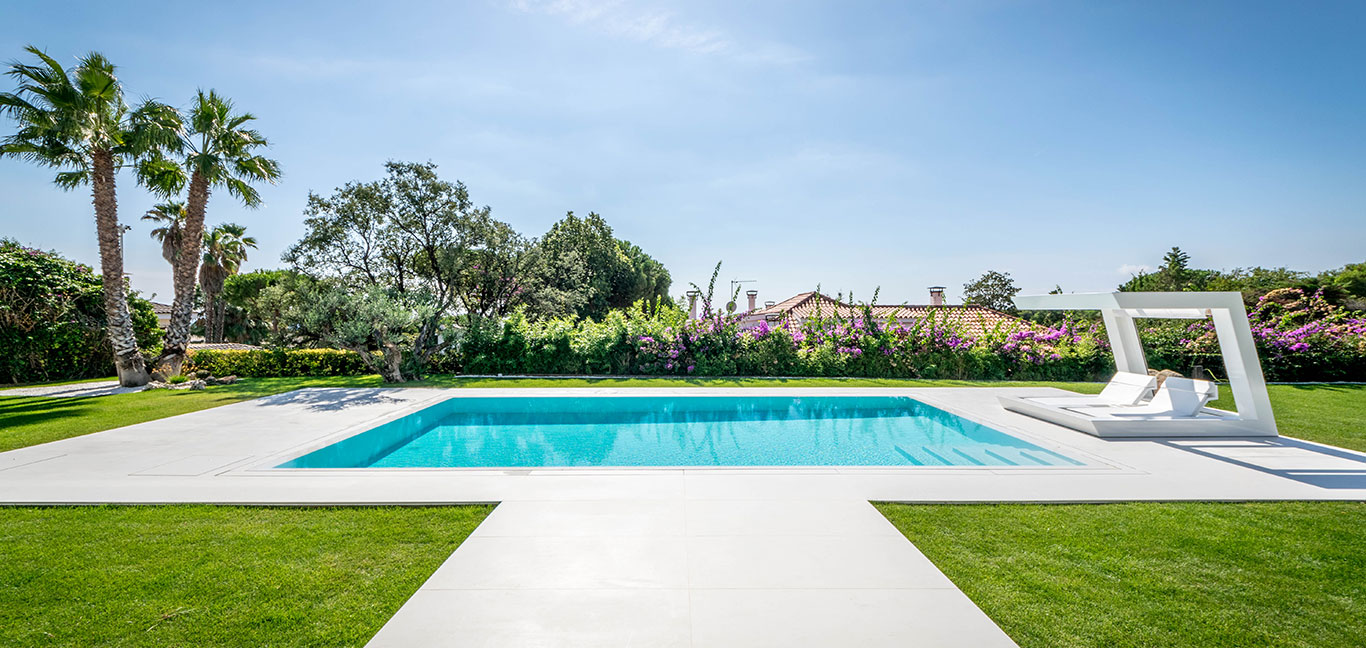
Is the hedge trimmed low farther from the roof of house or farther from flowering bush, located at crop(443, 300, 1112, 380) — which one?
the roof of house

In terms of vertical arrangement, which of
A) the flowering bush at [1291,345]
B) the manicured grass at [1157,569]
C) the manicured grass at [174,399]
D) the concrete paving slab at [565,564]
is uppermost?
the flowering bush at [1291,345]

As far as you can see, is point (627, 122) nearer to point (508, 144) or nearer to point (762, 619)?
point (508, 144)

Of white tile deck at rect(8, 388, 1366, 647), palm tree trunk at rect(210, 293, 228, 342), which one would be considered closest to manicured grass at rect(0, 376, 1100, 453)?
white tile deck at rect(8, 388, 1366, 647)

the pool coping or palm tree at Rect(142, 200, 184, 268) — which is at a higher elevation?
palm tree at Rect(142, 200, 184, 268)

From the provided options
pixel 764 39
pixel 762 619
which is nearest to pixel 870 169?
pixel 764 39

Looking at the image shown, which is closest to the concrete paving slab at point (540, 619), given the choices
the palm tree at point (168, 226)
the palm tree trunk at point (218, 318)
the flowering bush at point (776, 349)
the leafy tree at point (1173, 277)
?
the flowering bush at point (776, 349)

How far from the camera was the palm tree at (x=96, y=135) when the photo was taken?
11.5 m

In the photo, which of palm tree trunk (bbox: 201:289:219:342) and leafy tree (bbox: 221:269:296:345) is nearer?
palm tree trunk (bbox: 201:289:219:342)

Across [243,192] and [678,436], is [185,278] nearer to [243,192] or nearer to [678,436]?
[243,192]

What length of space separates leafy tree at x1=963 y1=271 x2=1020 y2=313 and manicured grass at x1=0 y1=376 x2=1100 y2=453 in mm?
33593

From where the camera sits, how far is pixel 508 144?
15000 millimetres

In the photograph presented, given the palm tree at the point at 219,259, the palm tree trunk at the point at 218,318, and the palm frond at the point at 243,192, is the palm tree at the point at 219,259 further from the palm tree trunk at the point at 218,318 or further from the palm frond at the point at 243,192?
the palm frond at the point at 243,192

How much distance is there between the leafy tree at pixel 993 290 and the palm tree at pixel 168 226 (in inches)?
2043

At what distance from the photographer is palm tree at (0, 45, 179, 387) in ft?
37.7
